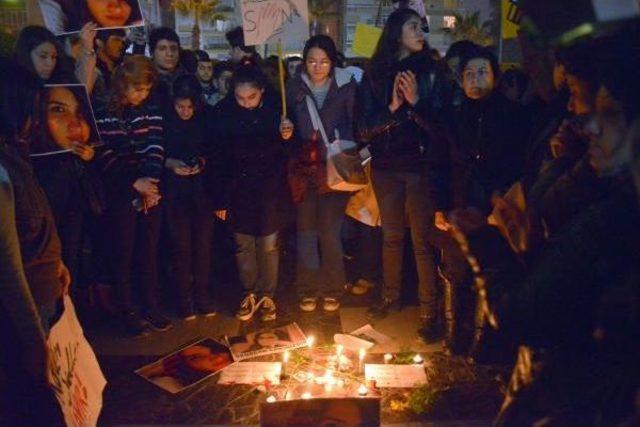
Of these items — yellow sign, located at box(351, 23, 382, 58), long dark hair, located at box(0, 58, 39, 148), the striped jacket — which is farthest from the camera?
yellow sign, located at box(351, 23, 382, 58)

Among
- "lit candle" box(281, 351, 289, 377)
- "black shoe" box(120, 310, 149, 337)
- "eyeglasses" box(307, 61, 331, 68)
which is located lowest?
"lit candle" box(281, 351, 289, 377)

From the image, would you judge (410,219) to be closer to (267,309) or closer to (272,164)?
(272,164)

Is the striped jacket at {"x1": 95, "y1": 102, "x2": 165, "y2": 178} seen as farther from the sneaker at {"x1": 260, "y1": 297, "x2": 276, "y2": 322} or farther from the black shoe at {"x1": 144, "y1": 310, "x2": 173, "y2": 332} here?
the sneaker at {"x1": 260, "y1": 297, "x2": 276, "y2": 322}

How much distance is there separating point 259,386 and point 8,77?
2482 mm

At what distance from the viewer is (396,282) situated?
17.5 ft

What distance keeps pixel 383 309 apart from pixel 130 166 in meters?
2.48

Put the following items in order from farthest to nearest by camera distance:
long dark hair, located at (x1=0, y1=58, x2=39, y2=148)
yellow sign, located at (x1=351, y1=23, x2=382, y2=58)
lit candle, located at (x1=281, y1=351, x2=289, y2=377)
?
yellow sign, located at (x1=351, y1=23, x2=382, y2=58), lit candle, located at (x1=281, y1=351, x2=289, y2=377), long dark hair, located at (x1=0, y1=58, x2=39, y2=148)

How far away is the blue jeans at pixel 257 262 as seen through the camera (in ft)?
17.5

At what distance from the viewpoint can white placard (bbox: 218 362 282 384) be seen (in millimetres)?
4219

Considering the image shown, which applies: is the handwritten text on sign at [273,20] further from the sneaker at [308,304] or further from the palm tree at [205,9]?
the palm tree at [205,9]

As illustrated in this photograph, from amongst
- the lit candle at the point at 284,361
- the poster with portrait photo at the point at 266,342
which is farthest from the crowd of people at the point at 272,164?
the lit candle at the point at 284,361

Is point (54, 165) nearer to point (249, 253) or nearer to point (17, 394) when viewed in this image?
point (249, 253)

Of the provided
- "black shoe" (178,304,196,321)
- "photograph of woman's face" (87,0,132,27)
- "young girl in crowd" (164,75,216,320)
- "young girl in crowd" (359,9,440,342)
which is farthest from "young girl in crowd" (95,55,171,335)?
"young girl in crowd" (359,9,440,342)

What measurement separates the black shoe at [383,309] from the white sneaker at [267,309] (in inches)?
33.6
